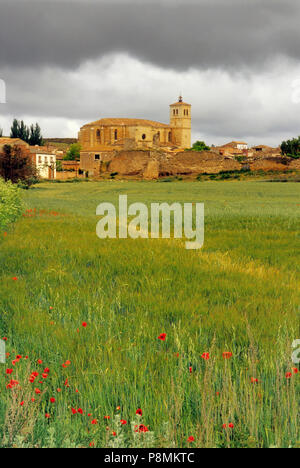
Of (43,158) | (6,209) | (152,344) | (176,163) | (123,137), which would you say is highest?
(123,137)

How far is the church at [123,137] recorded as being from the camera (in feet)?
354

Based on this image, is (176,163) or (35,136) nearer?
(176,163)

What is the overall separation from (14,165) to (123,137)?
225 feet

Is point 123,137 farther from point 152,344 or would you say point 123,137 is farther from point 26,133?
point 152,344

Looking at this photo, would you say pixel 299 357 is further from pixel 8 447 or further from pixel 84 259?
pixel 84 259

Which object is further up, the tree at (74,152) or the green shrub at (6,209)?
the tree at (74,152)

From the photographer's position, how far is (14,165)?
5134 centimetres

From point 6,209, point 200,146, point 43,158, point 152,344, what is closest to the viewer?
point 152,344

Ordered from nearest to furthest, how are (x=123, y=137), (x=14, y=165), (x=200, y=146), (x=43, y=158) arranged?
(x=14, y=165)
(x=43, y=158)
(x=123, y=137)
(x=200, y=146)

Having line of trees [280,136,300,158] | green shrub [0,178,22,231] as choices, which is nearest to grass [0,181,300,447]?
green shrub [0,178,22,231]

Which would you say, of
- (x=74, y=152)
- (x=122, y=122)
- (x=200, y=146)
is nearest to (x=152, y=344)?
(x=122, y=122)

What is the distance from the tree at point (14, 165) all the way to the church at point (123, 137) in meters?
49.1

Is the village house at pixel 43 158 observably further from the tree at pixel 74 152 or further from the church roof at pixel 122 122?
the church roof at pixel 122 122

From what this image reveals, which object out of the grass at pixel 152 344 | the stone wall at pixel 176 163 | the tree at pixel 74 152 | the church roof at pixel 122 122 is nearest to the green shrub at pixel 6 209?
the grass at pixel 152 344
